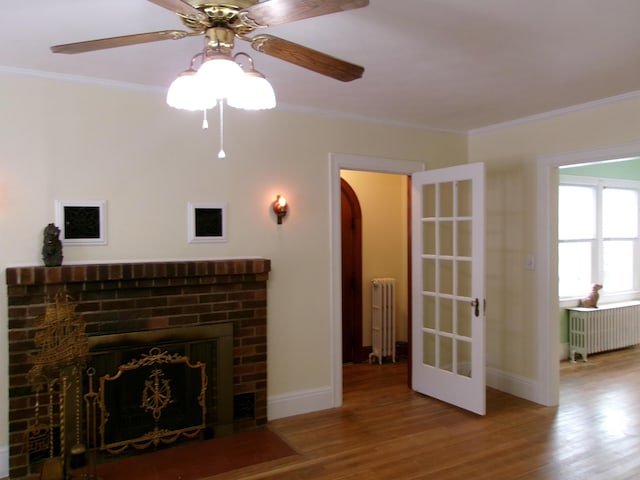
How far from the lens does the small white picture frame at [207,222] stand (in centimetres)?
337

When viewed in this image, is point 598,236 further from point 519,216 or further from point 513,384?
point 513,384

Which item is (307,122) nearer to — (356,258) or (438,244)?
(438,244)

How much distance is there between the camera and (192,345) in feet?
10.8

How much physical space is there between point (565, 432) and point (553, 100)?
2397mm

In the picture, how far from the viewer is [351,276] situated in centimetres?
541

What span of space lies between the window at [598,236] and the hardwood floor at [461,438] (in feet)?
5.35

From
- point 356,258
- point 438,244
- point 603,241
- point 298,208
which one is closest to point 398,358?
point 356,258

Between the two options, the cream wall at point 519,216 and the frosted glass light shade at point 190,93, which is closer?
the frosted glass light shade at point 190,93

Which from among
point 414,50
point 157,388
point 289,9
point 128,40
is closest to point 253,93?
point 289,9

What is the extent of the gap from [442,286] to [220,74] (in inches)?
126

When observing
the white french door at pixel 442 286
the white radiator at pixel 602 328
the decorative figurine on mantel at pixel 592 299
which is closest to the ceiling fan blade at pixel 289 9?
the white french door at pixel 442 286

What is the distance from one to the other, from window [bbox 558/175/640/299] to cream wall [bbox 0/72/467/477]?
261cm

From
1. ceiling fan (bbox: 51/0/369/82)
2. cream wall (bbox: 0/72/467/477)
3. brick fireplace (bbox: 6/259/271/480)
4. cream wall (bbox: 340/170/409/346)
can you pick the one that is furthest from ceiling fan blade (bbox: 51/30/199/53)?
cream wall (bbox: 340/170/409/346)

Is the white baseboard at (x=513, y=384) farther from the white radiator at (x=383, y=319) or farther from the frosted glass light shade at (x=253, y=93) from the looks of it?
the frosted glass light shade at (x=253, y=93)
